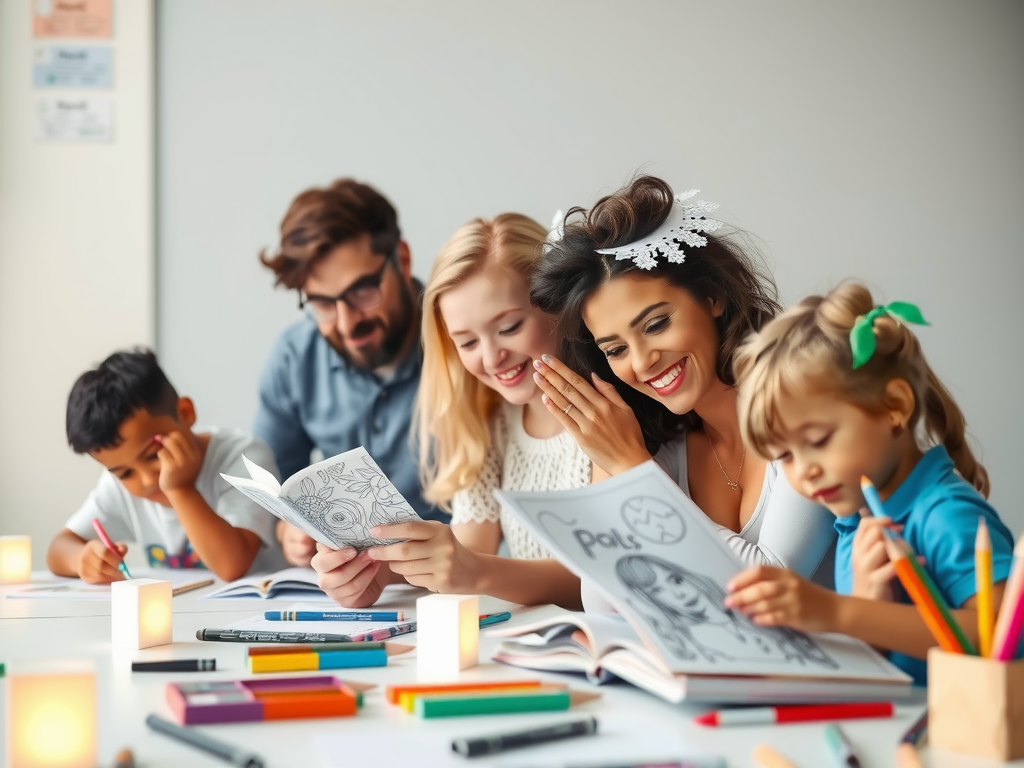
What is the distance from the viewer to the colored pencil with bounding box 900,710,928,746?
2.32 ft

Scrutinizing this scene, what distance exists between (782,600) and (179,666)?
1.97ft

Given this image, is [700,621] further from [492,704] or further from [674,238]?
[674,238]

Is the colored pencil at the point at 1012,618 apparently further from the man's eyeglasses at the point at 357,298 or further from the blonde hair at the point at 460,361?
the man's eyeglasses at the point at 357,298

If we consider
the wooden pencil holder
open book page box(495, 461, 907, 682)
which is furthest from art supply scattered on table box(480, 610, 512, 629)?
the wooden pencil holder

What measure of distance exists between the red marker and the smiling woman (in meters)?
0.51

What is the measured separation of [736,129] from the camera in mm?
3213

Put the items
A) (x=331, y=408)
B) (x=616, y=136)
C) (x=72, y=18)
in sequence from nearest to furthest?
1. (x=331, y=408)
2. (x=72, y=18)
3. (x=616, y=136)

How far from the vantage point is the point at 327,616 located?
1.28 m

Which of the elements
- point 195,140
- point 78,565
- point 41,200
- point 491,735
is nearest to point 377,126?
point 195,140

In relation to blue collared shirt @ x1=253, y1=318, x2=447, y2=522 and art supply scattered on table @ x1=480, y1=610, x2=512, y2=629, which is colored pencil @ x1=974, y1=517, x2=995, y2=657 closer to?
art supply scattered on table @ x1=480, y1=610, x2=512, y2=629

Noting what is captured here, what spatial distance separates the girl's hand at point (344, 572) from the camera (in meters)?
1.31

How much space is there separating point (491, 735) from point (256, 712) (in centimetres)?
21

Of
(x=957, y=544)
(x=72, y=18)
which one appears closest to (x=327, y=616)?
(x=957, y=544)

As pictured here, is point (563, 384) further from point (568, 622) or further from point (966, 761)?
point (966, 761)
